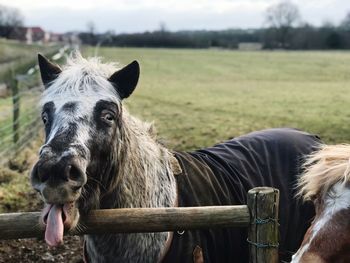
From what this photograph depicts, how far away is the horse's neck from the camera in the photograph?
3260mm

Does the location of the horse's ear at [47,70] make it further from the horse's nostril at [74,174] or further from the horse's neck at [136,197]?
the horse's nostril at [74,174]

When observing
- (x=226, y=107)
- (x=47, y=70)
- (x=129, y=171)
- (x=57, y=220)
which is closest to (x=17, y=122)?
(x=47, y=70)

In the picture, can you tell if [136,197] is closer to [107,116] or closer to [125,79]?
[107,116]

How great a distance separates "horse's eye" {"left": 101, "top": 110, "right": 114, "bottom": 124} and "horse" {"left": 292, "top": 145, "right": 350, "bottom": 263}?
49.3 inches

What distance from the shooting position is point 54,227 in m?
2.54

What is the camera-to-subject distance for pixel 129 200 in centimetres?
329

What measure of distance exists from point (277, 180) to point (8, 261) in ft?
9.23

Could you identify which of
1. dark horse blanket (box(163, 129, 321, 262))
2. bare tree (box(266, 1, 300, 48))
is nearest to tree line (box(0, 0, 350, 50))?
bare tree (box(266, 1, 300, 48))

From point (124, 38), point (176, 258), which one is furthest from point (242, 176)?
point (124, 38)

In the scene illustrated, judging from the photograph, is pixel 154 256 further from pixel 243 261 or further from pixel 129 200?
pixel 243 261

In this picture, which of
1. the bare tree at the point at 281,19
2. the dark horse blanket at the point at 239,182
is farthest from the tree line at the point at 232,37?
the dark horse blanket at the point at 239,182

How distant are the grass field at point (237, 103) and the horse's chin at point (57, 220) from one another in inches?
207

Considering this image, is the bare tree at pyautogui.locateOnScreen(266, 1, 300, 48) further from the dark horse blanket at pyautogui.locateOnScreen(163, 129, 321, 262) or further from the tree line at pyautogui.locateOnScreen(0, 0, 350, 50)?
the dark horse blanket at pyautogui.locateOnScreen(163, 129, 321, 262)

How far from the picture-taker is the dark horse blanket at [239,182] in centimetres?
342
